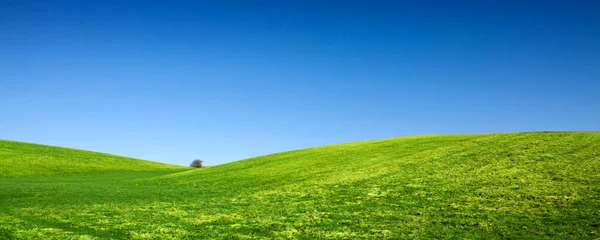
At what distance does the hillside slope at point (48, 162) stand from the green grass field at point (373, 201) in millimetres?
15482

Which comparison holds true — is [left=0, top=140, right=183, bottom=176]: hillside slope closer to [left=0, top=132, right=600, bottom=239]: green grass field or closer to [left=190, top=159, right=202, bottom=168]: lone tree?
[left=190, top=159, right=202, bottom=168]: lone tree

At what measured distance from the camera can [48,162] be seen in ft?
125

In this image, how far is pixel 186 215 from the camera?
13.3 metres

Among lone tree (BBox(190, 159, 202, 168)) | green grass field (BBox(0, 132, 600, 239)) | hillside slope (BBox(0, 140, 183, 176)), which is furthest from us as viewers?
lone tree (BBox(190, 159, 202, 168))

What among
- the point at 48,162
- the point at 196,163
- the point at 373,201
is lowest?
the point at 373,201

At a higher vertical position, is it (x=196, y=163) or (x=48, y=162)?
(x=48, y=162)

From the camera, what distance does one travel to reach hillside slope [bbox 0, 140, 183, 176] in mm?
34500

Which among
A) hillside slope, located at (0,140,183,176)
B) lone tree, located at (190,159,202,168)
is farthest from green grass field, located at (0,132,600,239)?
lone tree, located at (190,159,202,168)

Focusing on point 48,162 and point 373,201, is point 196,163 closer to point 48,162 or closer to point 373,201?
point 48,162

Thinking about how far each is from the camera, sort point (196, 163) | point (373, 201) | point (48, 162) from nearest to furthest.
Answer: point (373, 201) < point (48, 162) < point (196, 163)

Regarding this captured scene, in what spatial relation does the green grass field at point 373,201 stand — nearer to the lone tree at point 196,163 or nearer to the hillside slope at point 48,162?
the hillside slope at point 48,162

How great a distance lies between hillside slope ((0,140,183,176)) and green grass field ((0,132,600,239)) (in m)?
15.5

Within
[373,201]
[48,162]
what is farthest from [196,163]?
[373,201]

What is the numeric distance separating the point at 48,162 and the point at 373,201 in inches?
1420
